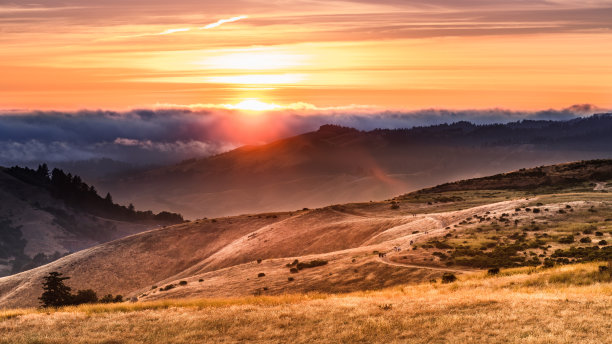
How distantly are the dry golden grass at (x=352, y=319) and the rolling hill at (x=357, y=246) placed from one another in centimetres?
1972

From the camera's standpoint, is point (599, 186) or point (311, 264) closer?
point (311, 264)

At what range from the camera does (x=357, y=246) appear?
94312 mm

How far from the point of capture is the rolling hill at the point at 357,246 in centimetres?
6169

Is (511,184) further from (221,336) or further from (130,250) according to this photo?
(221,336)

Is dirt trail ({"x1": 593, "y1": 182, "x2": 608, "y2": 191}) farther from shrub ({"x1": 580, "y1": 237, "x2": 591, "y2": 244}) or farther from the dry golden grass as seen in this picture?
the dry golden grass

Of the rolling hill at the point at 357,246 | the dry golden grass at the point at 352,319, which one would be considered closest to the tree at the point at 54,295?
the rolling hill at the point at 357,246

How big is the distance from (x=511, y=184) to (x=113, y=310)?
151360 mm

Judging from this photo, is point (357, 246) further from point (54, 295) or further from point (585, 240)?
point (54, 295)

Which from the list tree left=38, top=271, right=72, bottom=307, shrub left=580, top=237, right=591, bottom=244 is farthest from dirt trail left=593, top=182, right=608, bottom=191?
tree left=38, top=271, right=72, bottom=307

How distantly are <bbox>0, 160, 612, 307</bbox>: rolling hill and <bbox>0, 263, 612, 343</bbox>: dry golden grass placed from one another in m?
19.7

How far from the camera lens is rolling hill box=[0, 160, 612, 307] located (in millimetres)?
61688

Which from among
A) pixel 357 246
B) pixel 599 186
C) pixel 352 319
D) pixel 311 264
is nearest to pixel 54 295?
pixel 311 264

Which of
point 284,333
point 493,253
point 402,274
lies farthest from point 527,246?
point 284,333

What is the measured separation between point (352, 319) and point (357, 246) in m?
62.4
